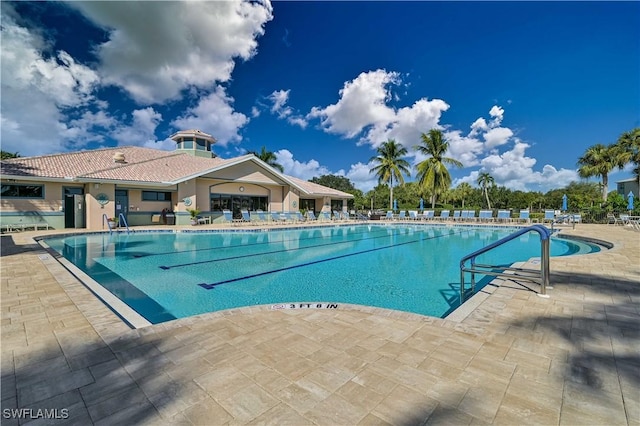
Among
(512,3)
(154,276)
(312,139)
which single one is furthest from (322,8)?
(312,139)

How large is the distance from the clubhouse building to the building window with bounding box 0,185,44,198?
0.11ft

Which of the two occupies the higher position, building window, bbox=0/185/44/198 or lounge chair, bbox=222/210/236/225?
building window, bbox=0/185/44/198

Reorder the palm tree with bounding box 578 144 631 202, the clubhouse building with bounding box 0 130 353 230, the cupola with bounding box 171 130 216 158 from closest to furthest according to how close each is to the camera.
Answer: the clubhouse building with bounding box 0 130 353 230, the cupola with bounding box 171 130 216 158, the palm tree with bounding box 578 144 631 202

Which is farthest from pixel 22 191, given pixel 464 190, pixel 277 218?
pixel 464 190

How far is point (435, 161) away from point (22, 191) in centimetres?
3210

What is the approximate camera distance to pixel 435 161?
30.8 metres

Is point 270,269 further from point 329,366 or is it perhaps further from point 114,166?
point 114,166

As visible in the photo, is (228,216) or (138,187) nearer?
(138,187)

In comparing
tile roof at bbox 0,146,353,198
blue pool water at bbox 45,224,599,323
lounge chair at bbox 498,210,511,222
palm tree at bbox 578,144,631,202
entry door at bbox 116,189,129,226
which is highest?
palm tree at bbox 578,144,631,202

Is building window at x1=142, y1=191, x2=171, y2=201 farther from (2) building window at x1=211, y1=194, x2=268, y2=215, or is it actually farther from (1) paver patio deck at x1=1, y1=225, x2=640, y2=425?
(1) paver patio deck at x1=1, y1=225, x2=640, y2=425

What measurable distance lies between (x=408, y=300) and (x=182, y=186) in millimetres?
17436

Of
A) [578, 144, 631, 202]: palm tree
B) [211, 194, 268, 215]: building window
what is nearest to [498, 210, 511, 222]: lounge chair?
[578, 144, 631, 202]: palm tree

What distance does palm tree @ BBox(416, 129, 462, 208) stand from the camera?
30.5 meters

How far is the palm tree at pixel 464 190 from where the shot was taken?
2185 inches
